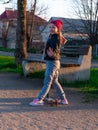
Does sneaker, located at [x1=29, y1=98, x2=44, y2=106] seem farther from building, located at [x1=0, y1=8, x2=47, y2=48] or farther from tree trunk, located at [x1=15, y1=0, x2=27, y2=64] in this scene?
building, located at [x1=0, y1=8, x2=47, y2=48]

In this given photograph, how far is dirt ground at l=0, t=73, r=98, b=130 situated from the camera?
656cm

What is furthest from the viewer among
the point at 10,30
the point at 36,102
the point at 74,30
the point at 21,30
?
the point at 10,30

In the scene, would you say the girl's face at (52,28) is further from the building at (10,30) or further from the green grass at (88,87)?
the building at (10,30)

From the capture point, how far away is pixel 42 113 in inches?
295

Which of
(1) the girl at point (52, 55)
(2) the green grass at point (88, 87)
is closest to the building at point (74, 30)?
(2) the green grass at point (88, 87)

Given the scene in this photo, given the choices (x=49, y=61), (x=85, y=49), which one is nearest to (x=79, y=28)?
(x=85, y=49)

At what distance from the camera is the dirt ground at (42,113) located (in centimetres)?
656

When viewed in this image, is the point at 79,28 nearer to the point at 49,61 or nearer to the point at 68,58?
the point at 68,58

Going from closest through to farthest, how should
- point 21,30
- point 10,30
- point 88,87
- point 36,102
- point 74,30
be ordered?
point 36,102 < point 88,87 < point 21,30 < point 74,30 < point 10,30

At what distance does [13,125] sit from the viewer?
6.56m

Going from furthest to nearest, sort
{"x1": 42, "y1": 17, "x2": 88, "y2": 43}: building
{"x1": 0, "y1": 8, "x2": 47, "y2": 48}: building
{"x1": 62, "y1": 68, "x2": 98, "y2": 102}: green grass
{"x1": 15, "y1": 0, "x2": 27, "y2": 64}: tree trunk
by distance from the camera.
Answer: {"x1": 0, "y1": 8, "x2": 47, "y2": 48}: building, {"x1": 42, "y1": 17, "x2": 88, "y2": 43}: building, {"x1": 15, "y1": 0, "x2": 27, "y2": 64}: tree trunk, {"x1": 62, "y1": 68, "x2": 98, "y2": 102}: green grass

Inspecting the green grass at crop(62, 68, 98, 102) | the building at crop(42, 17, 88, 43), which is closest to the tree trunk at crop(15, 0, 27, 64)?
the green grass at crop(62, 68, 98, 102)

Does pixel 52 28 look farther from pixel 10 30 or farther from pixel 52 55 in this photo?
pixel 10 30

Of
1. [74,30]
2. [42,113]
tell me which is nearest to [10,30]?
[74,30]
